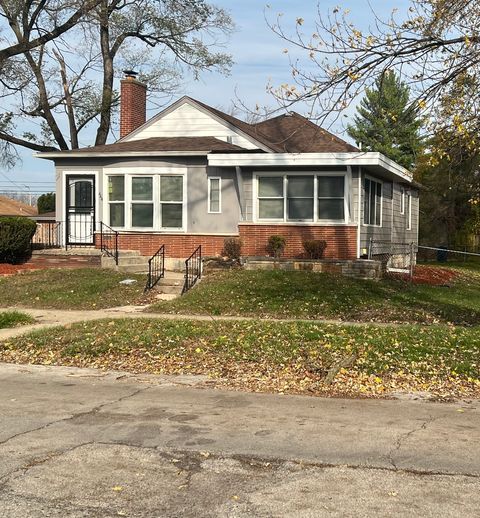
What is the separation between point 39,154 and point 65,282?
6103 mm

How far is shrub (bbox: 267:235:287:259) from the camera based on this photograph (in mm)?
18672

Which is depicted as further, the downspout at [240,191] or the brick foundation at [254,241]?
the downspout at [240,191]

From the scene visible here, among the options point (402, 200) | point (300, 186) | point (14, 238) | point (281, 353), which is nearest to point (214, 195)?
point (300, 186)

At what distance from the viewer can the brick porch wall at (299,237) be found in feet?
61.4

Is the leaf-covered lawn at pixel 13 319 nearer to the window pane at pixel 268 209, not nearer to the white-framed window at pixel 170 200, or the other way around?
the white-framed window at pixel 170 200

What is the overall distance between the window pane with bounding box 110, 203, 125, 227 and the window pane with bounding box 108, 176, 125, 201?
23 cm

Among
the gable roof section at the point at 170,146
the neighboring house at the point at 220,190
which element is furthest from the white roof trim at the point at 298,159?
the gable roof section at the point at 170,146

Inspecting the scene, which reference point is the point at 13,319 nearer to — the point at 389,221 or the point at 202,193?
the point at 202,193

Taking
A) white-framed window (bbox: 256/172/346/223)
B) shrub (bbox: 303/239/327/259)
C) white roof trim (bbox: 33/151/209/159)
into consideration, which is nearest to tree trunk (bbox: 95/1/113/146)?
white roof trim (bbox: 33/151/209/159)

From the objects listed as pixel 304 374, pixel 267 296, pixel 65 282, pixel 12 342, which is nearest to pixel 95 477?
pixel 304 374

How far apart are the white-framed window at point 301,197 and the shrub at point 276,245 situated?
80 cm

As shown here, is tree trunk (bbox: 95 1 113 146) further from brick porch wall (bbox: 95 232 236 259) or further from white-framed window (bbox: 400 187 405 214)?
white-framed window (bbox: 400 187 405 214)

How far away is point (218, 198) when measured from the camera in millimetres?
19953

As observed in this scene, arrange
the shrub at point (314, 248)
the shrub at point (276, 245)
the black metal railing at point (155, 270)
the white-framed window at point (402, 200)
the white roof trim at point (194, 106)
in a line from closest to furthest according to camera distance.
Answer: the black metal railing at point (155, 270)
the shrub at point (314, 248)
the shrub at point (276, 245)
the white roof trim at point (194, 106)
the white-framed window at point (402, 200)
